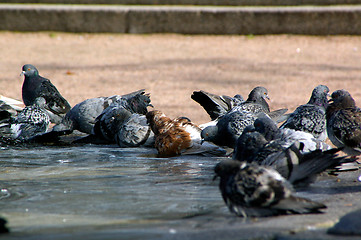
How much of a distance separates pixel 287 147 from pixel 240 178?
860 mm

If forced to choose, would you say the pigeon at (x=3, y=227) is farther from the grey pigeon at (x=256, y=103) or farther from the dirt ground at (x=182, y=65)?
the dirt ground at (x=182, y=65)

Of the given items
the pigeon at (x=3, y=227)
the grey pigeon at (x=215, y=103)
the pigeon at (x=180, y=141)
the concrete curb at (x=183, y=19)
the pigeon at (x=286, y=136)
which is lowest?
the pigeon at (x=3, y=227)

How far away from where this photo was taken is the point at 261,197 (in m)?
3.28

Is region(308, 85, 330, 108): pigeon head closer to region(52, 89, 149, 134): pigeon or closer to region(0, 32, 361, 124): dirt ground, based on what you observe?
region(0, 32, 361, 124): dirt ground

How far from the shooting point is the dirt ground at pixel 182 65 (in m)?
8.95

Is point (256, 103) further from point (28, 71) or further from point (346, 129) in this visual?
point (28, 71)

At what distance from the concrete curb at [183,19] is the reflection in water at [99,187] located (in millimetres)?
7763

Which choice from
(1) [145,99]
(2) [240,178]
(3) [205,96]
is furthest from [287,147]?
(1) [145,99]

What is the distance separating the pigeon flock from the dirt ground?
1.01 meters

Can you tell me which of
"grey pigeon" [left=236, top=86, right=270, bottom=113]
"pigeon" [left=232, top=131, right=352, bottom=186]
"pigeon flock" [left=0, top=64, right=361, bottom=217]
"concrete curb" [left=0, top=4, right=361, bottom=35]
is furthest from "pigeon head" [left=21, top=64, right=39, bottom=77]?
"concrete curb" [left=0, top=4, right=361, bottom=35]

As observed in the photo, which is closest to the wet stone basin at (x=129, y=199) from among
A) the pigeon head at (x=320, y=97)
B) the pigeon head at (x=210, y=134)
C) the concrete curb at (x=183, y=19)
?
the pigeon head at (x=210, y=134)

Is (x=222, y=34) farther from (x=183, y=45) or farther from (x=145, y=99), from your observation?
(x=145, y=99)

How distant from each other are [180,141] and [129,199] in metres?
1.78

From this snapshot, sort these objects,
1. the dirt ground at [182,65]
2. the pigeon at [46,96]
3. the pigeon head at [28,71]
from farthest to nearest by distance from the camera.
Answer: the dirt ground at [182,65] < the pigeon head at [28,71] < the pigeon at [46,96]
